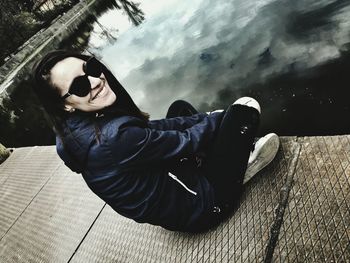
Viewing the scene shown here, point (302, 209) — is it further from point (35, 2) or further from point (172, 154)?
point (35, 2)

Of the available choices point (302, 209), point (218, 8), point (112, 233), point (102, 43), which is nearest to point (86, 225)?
point (112, 233)

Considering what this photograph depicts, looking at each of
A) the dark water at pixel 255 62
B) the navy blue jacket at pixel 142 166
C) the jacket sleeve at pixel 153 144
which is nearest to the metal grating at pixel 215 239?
the navy blue jacket at pixel 142 166

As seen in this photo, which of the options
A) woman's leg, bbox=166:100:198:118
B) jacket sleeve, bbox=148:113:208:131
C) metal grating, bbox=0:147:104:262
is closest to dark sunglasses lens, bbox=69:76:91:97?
jacket sleeve, bbox=148:113:208:131

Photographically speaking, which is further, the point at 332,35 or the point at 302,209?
the point at 332,35

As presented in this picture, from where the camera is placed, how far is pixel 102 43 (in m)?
12.1

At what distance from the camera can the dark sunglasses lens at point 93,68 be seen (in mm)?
1902

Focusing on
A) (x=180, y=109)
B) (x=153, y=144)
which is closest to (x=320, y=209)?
(x=153, y=144)

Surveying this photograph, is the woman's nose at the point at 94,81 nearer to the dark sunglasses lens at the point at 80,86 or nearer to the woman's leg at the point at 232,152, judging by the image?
the dark sunglasses lens at the point at 80,86

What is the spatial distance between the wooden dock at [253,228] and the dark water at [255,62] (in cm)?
186

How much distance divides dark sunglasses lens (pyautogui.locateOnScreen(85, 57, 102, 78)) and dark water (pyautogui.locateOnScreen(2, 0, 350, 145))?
2881 mm

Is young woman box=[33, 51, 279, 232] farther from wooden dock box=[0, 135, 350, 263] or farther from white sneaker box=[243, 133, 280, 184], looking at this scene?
wooden dock box=[0, 135, 350, 263]

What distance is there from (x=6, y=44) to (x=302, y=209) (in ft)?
66.4

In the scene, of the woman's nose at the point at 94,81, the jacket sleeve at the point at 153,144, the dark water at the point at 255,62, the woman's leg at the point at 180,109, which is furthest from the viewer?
the dark water at the point at 255,62

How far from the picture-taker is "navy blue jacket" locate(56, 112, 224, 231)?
169 cm
